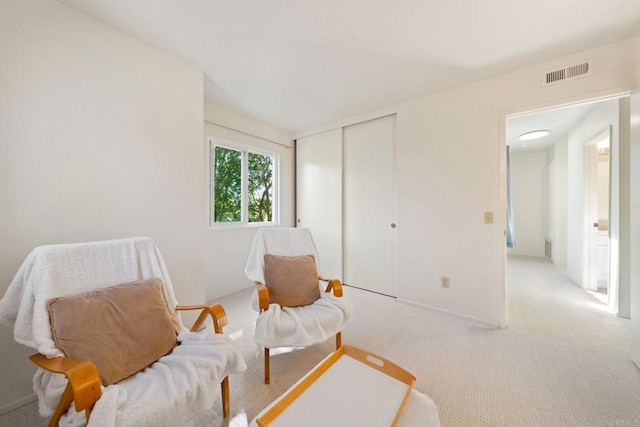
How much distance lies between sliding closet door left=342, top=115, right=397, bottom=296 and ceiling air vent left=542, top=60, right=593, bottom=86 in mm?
1413

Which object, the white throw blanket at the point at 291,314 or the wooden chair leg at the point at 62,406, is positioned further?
the white throw blanket at the point at 291,314

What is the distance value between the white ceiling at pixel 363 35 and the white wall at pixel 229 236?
0.58m

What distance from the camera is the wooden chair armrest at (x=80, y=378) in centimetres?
81

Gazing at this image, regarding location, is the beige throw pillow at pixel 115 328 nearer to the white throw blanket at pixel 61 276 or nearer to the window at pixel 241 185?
the white throw blanket at pixel 61 276

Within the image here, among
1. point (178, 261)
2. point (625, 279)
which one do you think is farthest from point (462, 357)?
point (178, 261)

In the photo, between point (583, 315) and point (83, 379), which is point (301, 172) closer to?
point (83, 379)

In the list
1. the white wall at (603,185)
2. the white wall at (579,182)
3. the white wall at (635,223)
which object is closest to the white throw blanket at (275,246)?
the white wall at (635,223)

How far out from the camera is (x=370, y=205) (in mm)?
3254

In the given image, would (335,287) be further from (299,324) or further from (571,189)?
(571,189)

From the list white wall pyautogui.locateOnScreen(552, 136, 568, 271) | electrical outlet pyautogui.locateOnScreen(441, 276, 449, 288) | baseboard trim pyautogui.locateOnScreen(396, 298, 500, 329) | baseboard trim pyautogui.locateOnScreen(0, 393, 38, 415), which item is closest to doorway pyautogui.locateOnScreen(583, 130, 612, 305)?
white wall pyautogui.locateOnScreen(552, 136, 568, 271)

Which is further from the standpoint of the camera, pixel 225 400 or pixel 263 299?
pixel 263 299

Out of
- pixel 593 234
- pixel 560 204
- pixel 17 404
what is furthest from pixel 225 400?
pixel 560 204

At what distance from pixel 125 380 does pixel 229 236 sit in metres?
2.20

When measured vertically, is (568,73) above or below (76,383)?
above
